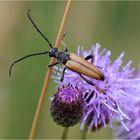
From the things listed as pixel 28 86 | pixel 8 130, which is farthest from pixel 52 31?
pixel 8 130

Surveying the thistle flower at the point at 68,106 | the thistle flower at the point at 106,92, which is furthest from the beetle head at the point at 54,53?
the thistle flower at the point at 68,106

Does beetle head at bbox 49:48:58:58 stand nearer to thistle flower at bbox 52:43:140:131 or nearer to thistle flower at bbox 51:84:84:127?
thistle flower at bbox 52:43:140:131

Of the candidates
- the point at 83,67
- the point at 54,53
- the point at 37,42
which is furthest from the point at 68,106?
the point at 37,42

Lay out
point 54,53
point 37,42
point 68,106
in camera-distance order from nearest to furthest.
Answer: point 68,106
point 54,53
point 37,42

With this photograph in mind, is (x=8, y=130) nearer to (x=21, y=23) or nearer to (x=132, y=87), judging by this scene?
Result: (x=21, y=23)

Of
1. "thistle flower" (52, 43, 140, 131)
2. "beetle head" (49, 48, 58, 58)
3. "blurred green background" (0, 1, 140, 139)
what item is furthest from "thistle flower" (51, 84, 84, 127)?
"blurred green background" (0, 1, 140, 139)

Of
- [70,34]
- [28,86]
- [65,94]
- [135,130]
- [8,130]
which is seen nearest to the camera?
[65,94]

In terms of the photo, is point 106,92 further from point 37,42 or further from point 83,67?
point 37,42
